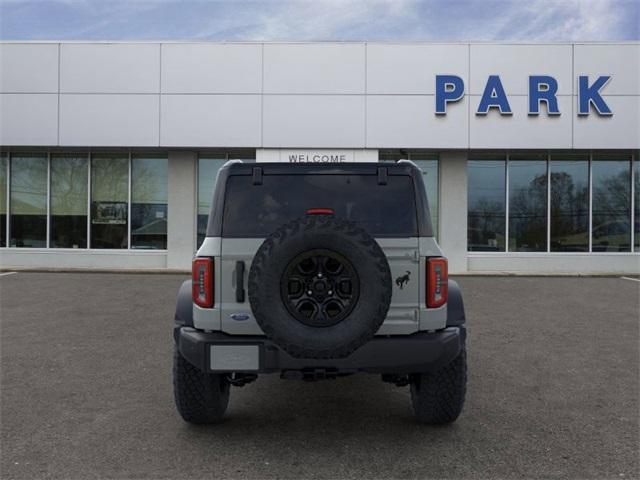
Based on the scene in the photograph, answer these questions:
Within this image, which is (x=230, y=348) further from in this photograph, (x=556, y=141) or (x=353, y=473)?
(x=556, y=141)

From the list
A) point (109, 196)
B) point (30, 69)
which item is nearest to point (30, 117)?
point (30, 69)

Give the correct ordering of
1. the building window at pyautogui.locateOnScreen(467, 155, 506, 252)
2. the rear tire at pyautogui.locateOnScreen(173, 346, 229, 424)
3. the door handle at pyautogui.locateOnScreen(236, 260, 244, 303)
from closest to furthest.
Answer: the door handle at pyautogui.locateOnScreen(236, 260, 244, 303) < the rear tire at pyautogui.locateOnScreen(173, 346, 229, 424) < the building window at pyautogui.locateOnScreen(467, 155, 506, 252)

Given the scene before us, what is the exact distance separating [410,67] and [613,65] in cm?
611

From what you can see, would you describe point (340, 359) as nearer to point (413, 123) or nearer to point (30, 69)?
point (413, 123)

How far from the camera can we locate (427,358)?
304cm

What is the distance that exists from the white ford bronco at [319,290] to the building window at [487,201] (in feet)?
39.1

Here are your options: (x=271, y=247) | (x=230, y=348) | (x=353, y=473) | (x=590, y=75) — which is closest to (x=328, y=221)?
(x=271, y=247)

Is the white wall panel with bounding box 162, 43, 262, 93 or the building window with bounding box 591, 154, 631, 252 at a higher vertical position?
the white wall panel with bounding box 162, 43, 262, 93

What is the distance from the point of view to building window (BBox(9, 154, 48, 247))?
597 inches

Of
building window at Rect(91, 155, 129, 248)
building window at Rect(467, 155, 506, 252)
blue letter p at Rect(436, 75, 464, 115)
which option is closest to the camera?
blue letter p at Rect(436, 75, 464, 115)

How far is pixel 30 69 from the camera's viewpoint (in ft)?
46.6

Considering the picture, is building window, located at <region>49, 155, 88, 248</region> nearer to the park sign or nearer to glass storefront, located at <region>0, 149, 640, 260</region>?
glass storefront, located at <region>0, 149, 640, 260</region>

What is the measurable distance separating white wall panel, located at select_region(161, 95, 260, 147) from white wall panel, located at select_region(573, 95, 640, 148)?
9.67 meters

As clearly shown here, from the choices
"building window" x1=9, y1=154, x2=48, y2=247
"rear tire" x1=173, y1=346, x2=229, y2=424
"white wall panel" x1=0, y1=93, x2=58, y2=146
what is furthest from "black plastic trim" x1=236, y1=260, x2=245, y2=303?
"building window" x1=9, y1=154, x2=48, y2=247
